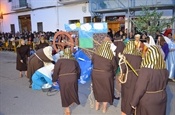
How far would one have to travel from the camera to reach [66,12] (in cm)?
1769

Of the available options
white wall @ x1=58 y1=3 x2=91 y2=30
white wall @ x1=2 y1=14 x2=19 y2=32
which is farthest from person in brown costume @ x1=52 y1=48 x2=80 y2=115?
white wall @ x1=2 y1=14 x2=19 y2=32

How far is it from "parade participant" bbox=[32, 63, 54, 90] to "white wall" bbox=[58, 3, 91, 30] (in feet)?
32.0

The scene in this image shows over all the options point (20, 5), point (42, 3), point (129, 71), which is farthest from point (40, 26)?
point (129, 71)

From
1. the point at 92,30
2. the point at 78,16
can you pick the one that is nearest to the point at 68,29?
the point at 92,30

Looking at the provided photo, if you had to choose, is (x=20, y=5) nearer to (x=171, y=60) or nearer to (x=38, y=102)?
(x=38, y=102)

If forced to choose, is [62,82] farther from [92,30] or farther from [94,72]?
[92,30]

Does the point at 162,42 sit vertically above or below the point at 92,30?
below

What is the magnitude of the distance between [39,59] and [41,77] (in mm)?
614

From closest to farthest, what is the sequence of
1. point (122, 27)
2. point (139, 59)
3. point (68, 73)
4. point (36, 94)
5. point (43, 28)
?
point (139, 59)
point (68, 73)
point (36, 94)
point (122, 27)
point (43, 28)

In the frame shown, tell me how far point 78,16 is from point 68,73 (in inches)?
494

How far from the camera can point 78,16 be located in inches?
663

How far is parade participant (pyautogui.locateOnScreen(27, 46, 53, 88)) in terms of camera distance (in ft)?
23.1

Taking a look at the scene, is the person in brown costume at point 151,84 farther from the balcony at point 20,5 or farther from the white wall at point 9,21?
the white wall at point 9,21

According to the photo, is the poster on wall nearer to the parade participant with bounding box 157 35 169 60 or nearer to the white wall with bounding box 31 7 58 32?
the parade participant with bounding box 157 35 169 60
